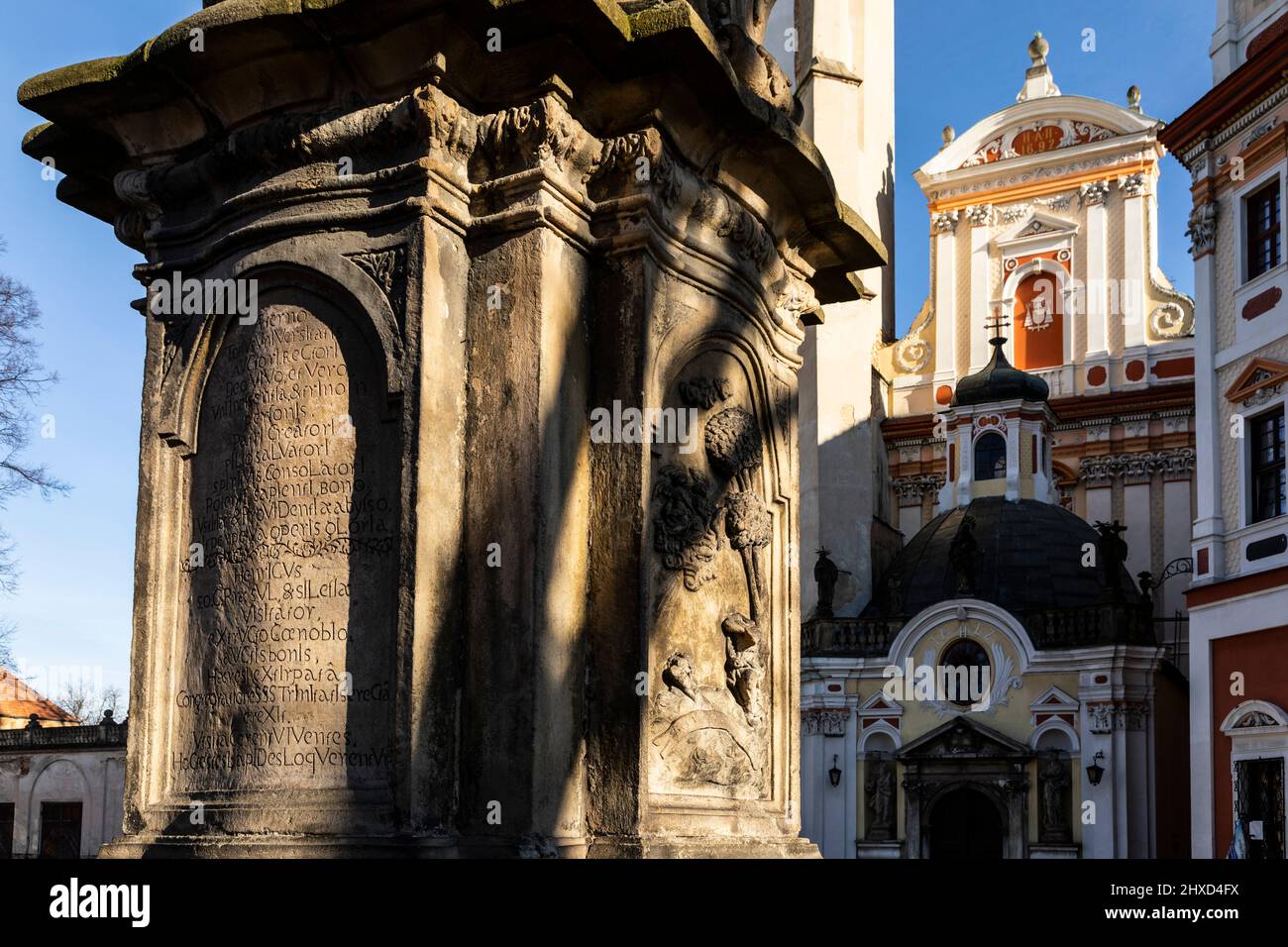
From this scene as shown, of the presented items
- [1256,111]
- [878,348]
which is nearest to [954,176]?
[878,348]

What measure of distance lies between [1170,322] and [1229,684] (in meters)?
18.9

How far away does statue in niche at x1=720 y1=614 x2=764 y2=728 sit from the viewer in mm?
5891

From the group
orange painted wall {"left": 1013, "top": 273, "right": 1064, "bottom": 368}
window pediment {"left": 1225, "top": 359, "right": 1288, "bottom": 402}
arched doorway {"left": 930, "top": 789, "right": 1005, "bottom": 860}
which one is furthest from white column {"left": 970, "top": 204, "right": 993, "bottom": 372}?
window pediment {"left": 1225, "top": 359, "right": 1288, "bottom": 402}

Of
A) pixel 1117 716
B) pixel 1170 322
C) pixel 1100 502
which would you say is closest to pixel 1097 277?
pixel 1170 322

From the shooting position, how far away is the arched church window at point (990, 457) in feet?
129

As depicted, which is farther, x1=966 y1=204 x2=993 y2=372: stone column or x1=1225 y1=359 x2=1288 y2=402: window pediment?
x1=966 y1=204 x2=993 y2=372: stone column

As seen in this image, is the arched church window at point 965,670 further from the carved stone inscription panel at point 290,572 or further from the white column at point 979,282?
the carved stone inscription panel at point 290,572

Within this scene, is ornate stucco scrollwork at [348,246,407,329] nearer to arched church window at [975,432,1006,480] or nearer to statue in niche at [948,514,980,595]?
statue in niche at [948,514,980,595]

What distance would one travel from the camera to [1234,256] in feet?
79.5

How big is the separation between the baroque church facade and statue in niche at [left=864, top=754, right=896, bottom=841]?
51 millimetres

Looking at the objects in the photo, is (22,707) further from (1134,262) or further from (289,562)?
(289,562)

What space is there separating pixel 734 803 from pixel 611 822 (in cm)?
78

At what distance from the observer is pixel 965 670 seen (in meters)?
35.4
